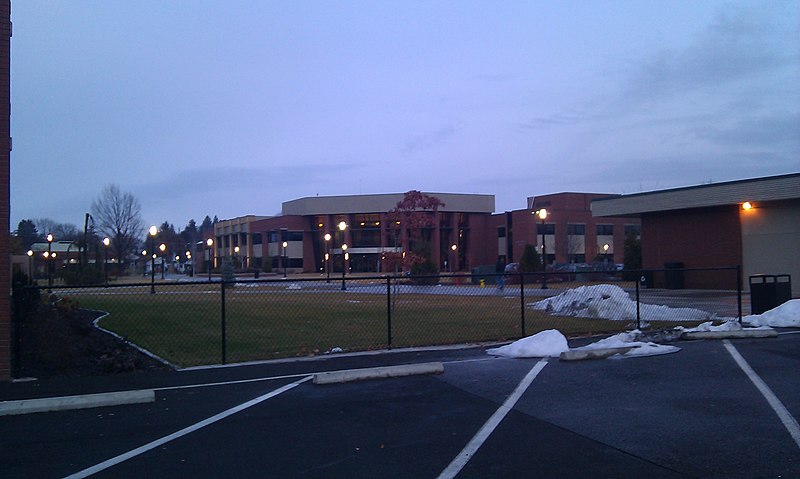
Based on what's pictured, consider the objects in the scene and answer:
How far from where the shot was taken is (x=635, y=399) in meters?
8.68

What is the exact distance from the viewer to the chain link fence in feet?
45.1

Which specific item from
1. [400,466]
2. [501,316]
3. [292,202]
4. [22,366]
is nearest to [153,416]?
[400,466]

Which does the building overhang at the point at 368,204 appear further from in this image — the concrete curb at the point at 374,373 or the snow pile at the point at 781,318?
the concrete curb at the point at 374,373

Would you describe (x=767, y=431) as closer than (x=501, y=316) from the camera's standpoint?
Yes

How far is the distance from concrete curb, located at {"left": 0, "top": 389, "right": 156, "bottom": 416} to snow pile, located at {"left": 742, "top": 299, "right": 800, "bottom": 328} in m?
14.2

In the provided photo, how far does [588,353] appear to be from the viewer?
11820mm

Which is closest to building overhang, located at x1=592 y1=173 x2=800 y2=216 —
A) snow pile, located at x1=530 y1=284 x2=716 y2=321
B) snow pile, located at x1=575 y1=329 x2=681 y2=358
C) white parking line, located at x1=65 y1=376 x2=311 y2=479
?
snow pile, located at x1=530 y1=284 x2=716 y2=321

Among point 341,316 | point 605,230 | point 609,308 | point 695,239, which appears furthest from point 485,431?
point 605,230

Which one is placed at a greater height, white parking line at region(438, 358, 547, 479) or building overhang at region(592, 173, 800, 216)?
building overhang at region(592, 173, 800, 216)

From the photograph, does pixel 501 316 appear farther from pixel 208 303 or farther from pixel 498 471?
pixel 498 471

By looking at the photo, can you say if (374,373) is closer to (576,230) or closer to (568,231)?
(568,231)

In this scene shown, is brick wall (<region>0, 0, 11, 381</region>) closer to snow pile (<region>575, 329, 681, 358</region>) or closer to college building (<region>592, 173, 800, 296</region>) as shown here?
snow pile (<region>575, 329, 681, 358</region>)

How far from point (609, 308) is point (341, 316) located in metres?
7.64

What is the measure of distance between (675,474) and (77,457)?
18.1 ft
